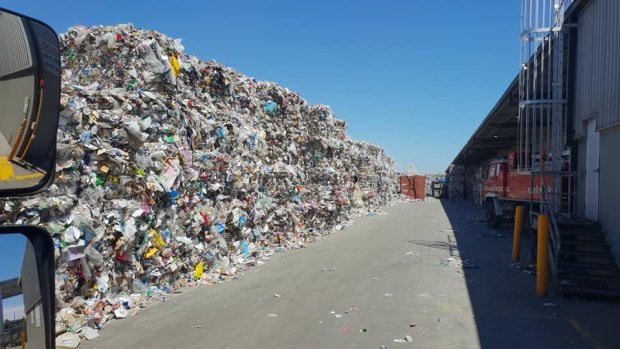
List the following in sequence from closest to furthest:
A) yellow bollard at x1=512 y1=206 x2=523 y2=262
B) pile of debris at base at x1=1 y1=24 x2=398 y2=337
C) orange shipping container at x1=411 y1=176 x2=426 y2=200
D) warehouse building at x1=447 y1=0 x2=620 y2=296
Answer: pile of debris at base at x1=1 y1=24 x2=398 y2=337 → warehouse building at x1=447 y1=0 x2=620 y2=296 → yellow bollard at x1=512 y1=206 x2=523 y2=262 → orange shipping container at x1=411 y1=176 x2=426 y2=200

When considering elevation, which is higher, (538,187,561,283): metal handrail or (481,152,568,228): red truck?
(481,152,568,228): red truck

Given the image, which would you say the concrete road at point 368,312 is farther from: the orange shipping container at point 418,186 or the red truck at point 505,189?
the orange shipping container at point 418,186

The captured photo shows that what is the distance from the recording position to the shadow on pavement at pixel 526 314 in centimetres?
580

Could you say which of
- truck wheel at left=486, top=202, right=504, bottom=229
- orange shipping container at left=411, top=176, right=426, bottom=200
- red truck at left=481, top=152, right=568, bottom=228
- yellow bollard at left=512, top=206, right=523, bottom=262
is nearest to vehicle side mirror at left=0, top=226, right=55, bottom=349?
yellow bollard at left=512, top=206, right=523, bottom=262

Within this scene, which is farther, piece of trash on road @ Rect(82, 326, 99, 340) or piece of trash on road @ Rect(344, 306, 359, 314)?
piece of trash on road @ Rect(344, 306, 359, 314)

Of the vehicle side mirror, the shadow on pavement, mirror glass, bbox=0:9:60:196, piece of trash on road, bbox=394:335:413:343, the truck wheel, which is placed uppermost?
Answer: mirror glass, bbox=0:9:60:196

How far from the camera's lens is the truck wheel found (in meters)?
18.9

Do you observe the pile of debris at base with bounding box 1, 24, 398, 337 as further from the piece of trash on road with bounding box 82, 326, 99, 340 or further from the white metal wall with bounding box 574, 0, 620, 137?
the white metal wall with bounding box 574, 0, 620, 137

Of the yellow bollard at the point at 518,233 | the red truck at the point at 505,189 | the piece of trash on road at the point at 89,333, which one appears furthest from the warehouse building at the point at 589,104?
the piece of trash on road at the point at 89,333

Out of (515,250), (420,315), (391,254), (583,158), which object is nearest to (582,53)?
(583,158)

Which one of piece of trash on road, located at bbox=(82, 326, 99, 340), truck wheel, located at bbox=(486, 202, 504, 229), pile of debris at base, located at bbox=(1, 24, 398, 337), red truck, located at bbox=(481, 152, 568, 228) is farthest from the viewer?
truck wheel, located at bbox=(486, 202, 504, 229)

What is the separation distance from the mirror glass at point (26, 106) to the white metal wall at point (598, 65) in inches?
364

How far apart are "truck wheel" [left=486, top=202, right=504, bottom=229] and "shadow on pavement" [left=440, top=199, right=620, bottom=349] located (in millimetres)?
7958

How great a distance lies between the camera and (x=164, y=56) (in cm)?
920
